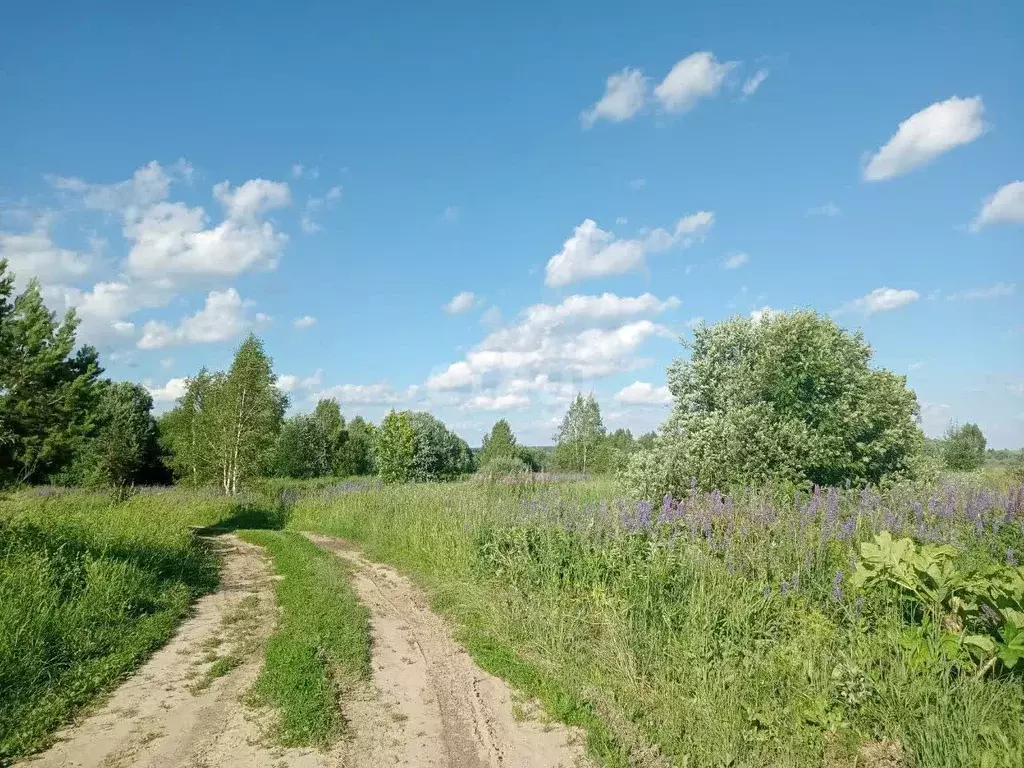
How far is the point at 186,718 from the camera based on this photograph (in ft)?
16.3

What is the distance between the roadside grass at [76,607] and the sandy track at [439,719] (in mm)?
2372

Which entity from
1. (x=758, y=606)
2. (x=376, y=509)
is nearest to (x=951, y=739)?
(x=758, y=606)

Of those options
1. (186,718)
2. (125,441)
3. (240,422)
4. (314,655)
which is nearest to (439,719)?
(314,655)

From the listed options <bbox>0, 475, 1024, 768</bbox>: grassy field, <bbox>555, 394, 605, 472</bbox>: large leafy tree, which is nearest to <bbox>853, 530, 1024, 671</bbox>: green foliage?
<bbox>0, 475, 1024, 768</bbox>: grassy field

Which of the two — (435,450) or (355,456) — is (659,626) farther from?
(355,456)

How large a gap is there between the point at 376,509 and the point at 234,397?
14.3 meters

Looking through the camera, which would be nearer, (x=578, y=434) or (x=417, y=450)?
(x=417, y=450)

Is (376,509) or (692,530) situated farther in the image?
(376,509)

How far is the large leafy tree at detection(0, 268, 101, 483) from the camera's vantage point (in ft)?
45.2

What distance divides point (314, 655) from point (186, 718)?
4.78 feet

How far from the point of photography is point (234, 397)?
2820 centimetres

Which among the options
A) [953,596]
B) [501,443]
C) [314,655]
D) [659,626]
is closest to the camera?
[953,596]

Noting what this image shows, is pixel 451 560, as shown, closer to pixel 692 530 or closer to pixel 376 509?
pixel 692 530

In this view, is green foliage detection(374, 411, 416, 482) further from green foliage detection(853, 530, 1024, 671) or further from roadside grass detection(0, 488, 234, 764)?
green foliage detection(853, 530, 1024, 671)
